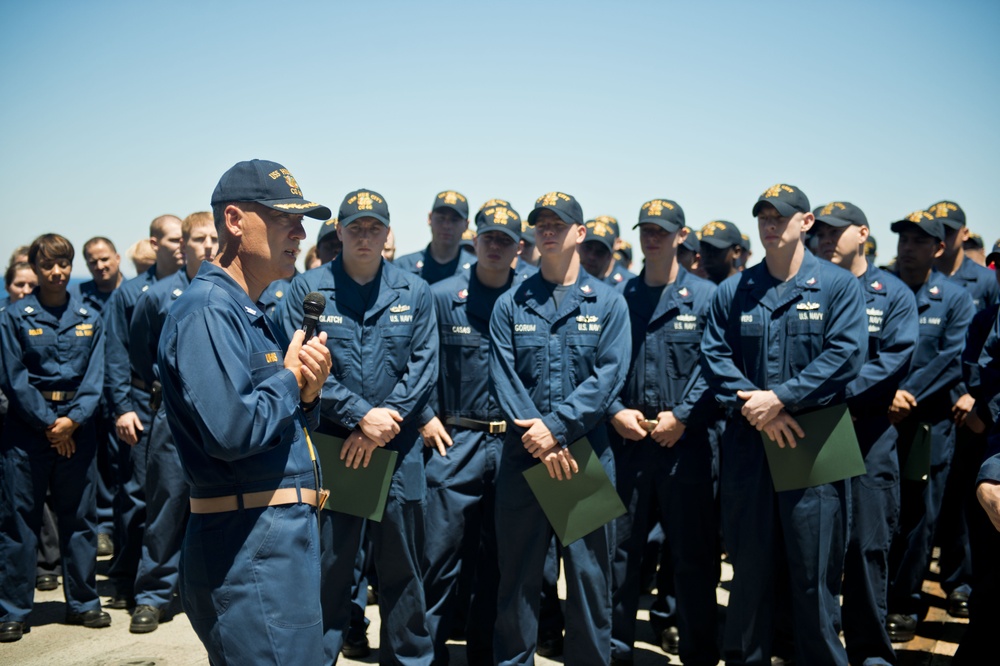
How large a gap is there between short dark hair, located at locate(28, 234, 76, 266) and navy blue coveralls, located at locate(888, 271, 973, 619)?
232 inches

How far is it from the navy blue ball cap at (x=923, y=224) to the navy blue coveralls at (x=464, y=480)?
3.15m

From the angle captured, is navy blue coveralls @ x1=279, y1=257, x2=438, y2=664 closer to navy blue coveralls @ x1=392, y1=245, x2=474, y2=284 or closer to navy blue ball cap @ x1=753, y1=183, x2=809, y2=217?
navy blue ball cap @ x1=753, y1=183, x2=809, y2=217

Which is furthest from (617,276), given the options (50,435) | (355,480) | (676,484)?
(50,435)

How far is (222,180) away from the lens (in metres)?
3.14

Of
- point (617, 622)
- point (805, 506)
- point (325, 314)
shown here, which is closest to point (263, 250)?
point (325, 314)

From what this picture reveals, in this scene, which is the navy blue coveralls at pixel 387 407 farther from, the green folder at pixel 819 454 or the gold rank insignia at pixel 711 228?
the gold rank insignia at pixel 711 228

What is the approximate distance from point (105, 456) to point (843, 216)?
20.9ft

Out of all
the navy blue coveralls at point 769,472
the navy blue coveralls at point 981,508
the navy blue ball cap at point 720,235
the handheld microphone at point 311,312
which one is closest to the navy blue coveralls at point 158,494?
the handheld microphone at point 311,312

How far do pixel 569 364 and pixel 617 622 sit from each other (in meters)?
1.70

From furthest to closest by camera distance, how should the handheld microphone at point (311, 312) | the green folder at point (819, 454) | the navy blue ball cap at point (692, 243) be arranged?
the navy blue ball cap at point (692, 243), the green folder at point (819, 454), the handheld microphone at point (311, 312)

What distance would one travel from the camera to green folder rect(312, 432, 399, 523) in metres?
4.92

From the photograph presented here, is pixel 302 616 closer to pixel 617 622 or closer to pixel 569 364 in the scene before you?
pixel 569 364

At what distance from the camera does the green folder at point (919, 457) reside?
6.01 meters

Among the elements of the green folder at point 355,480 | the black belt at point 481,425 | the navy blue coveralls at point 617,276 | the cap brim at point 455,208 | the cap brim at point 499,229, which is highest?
the cap brim at point 455,208
